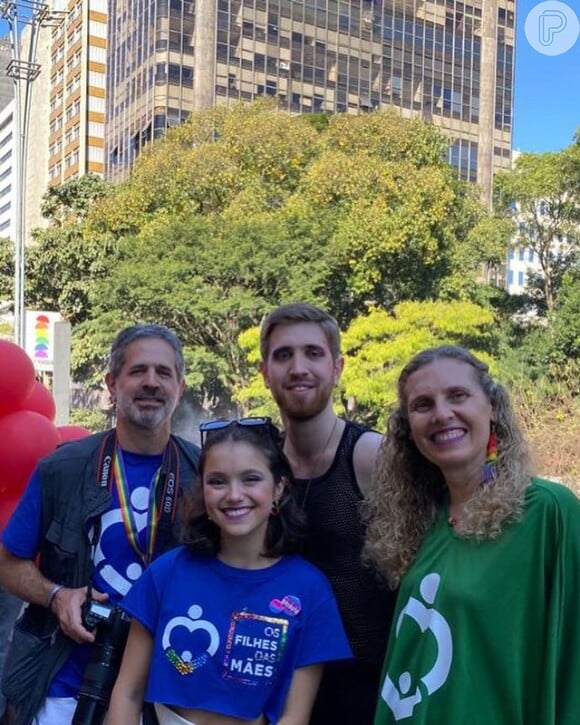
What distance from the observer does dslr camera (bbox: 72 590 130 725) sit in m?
2.14

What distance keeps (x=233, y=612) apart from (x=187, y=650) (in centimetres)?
14

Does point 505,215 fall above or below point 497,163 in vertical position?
below

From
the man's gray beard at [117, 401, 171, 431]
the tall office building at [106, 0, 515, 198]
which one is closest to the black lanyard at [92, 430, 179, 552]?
the man's gray beard at [117, 401, 171, 431]

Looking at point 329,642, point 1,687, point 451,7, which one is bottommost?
point 1,687

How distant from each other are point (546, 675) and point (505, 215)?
95.4 feet

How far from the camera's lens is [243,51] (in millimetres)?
45281

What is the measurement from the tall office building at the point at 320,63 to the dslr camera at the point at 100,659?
139 feet


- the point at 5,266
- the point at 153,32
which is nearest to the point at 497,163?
the point at 153,32

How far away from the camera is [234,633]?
1.99 meters

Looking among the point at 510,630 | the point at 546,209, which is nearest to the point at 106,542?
the point at 510,630

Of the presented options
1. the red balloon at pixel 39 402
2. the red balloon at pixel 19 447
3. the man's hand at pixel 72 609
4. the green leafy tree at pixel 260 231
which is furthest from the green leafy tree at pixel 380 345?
the man's hand at pixel 72 609

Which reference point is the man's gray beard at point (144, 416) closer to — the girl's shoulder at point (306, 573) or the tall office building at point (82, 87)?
the girl's shoulder at point (306, 573)

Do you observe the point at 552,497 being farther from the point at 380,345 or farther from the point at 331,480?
the point at 380,345

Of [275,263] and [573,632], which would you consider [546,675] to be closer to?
[573,632]
